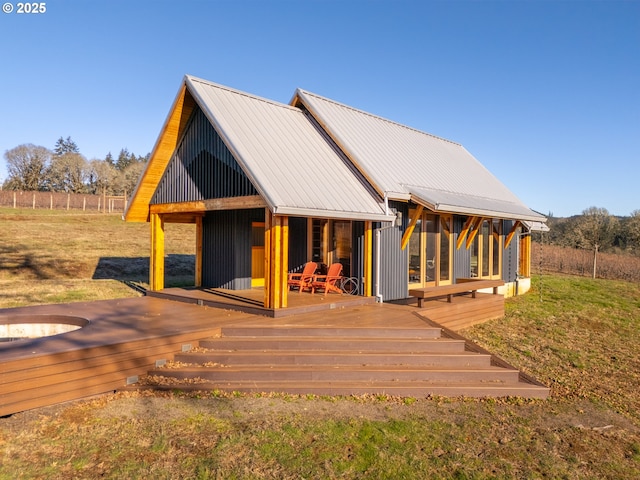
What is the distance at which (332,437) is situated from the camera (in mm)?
4758

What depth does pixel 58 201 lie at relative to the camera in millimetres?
41781

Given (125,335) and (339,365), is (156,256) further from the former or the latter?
(339,365)

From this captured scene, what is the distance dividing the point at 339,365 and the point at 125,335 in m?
3.32

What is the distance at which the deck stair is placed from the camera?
6.17 metres

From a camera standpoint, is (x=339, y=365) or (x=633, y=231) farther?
(x=633, y=231)

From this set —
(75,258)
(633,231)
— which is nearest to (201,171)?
(75,258)

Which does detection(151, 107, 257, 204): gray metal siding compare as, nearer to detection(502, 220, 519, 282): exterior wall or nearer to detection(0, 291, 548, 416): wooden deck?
detection(0, 291, 548, 416): wooden deck

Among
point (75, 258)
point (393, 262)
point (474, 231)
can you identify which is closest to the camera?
point (393, 262)

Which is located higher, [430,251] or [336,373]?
[430,251]

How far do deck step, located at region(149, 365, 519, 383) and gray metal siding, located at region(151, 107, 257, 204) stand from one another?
3.73 metres

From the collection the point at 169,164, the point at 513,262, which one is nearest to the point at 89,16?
the point at 169,164

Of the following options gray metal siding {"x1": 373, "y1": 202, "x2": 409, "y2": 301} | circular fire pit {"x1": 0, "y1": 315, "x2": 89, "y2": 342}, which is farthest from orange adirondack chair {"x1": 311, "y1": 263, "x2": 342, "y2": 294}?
circular fire pit {"x1": 0, "y1": 315, "x2": 89, "y2": 342}

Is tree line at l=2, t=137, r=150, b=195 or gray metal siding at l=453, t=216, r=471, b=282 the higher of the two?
tree line at l=2, t=137, r=150, b=195

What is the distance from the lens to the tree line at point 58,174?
5912 centimetres
